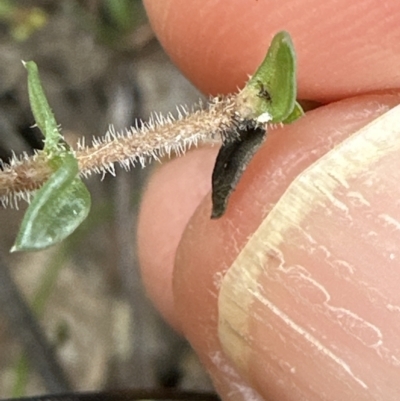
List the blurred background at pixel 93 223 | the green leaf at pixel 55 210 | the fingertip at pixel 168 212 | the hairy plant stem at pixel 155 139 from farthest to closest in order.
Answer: the blurred background at pixel 93 223, the fingertip at pixel 168 212, the hairy plant stem at pixel 155 139, the green leaf at pixel 55 210

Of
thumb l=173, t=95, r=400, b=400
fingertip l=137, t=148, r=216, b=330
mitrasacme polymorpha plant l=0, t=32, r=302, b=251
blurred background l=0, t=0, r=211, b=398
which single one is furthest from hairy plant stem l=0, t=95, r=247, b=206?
blurred background l=0, t=0, r=211, b=398

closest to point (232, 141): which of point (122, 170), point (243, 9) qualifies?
point (243, 9)

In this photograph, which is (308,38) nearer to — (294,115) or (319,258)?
(294,115)

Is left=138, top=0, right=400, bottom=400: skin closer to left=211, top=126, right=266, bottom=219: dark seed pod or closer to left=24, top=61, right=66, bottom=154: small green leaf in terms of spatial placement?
left=211, top=126, right=266, bottom=219: dark seed pod

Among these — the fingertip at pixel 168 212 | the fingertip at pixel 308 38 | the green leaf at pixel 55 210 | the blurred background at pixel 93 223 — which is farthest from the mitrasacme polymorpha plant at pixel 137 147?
the blurred background at pixel 93 223

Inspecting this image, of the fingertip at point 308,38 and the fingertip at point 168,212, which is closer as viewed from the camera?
the fingertip at point 308,38

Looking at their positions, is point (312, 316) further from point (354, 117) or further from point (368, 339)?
point (354, 117)

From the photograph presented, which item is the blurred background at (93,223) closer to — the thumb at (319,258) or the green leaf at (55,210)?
the thumb at (319,258)

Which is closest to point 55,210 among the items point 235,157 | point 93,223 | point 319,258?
point 235,157

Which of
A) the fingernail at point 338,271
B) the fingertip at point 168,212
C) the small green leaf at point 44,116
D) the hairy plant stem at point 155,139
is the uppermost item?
the small green leaf at point 44,116

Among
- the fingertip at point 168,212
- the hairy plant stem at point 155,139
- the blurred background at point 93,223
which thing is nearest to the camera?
the hairy plant stem at point 155,139
